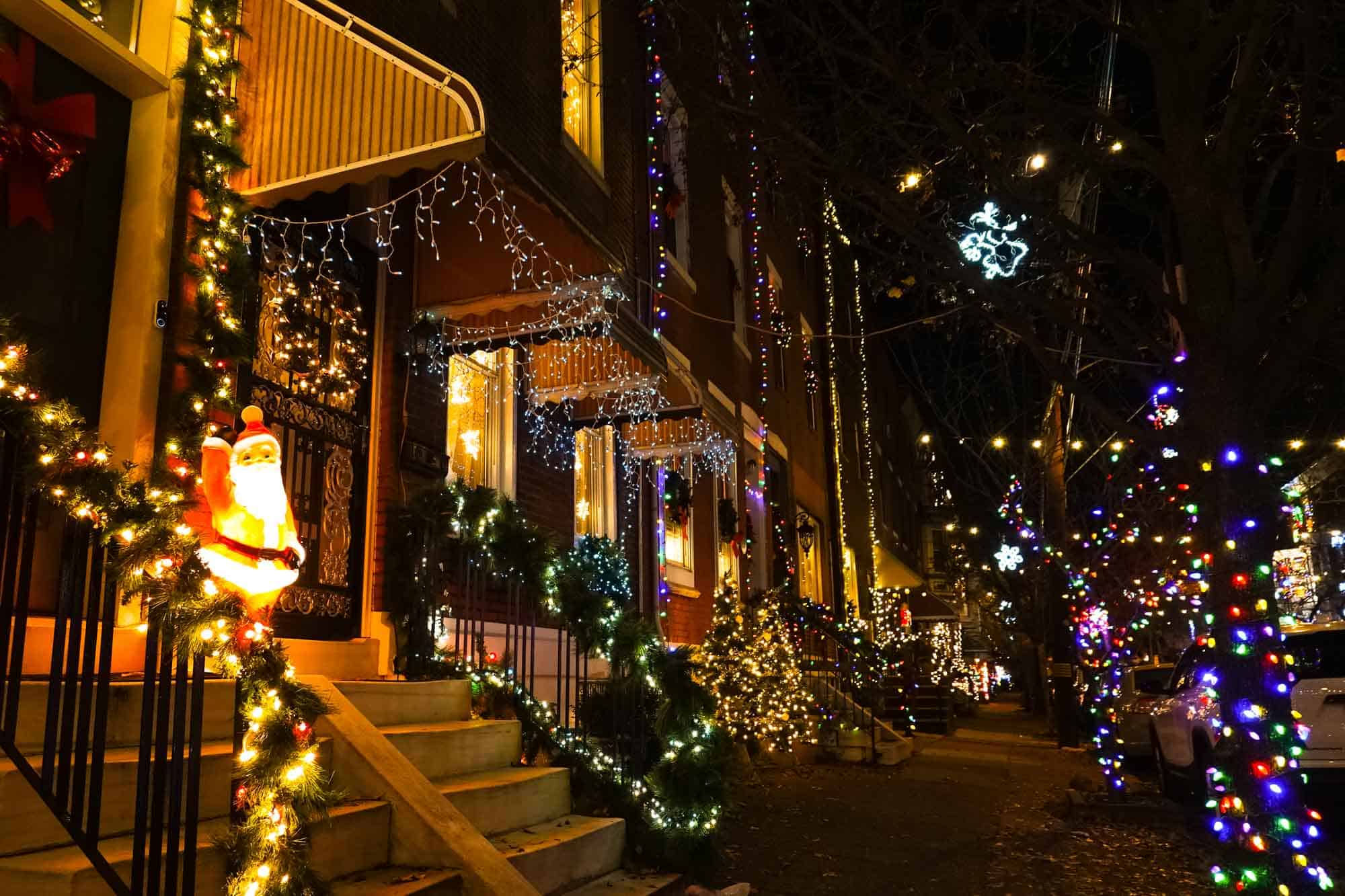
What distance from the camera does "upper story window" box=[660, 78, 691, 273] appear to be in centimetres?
1277

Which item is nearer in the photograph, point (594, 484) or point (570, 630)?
point (570, 630)

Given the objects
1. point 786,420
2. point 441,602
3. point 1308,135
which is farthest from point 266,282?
point 786,420

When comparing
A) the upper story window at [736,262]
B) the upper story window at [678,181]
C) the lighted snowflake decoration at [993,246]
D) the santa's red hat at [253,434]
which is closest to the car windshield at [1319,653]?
the lighted snowflake decoration at [993,246]

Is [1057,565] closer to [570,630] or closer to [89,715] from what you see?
[570,630]

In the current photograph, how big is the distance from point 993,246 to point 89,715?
647 centimetres

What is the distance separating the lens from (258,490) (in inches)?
179

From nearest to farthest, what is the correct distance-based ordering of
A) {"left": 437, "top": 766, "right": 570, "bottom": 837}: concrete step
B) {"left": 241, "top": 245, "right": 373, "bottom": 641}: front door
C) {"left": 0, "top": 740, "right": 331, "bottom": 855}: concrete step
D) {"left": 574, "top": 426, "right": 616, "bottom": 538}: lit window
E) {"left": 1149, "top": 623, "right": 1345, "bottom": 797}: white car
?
{"left": 0, "top": 740, "right": 331, "bottom": 855}: concrete step < {"left": 437, "top": 766, "right": 570, "bottom": 837}: concrete step < {"left": 241, "top": 245, "right": 373, "bottom": 641}: front door < {"left": 1149, "top": 623, "right": 1345, "bottom": 797}: white car < {"left": 574, "top": 426, "right": 616, "bottom": 538}: lit window

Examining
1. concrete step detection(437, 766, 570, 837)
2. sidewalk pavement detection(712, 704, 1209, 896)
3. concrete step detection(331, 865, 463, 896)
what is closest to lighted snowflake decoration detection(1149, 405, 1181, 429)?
sidewalk pavement detection(712, 704, 1209, 896)

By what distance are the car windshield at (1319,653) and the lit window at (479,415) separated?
6564 mm

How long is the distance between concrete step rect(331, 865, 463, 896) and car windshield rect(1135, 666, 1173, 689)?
11.0m

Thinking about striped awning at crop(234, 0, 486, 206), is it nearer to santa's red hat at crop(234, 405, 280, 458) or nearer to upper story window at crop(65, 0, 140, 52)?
upper story window at crop(65, 0, 140, 52)

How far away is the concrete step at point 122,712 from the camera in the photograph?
3775 mm

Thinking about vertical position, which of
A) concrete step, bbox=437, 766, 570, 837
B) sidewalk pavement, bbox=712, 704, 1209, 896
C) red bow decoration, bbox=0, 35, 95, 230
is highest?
red bow decoration, bbox=0, 35, 95, 230

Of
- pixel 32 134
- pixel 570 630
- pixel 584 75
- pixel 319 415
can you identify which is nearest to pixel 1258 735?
pixel 570 630
